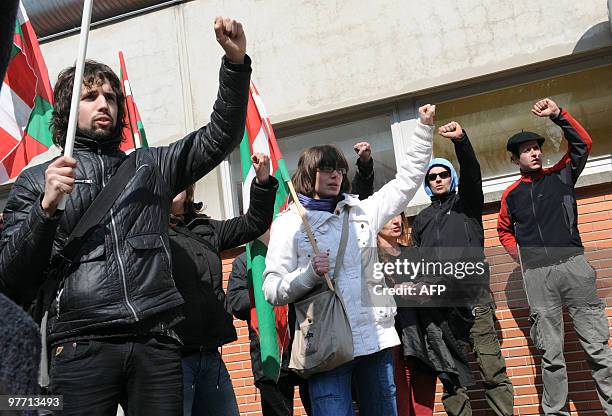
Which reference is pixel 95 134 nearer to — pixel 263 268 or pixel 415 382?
pixel 263 268

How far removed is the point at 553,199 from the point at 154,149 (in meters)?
3.64

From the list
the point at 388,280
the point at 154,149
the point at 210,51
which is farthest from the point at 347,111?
the point at 154,149

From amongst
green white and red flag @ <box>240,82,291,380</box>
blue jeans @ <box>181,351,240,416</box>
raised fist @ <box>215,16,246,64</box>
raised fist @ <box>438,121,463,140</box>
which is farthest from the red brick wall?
raised fist @ <box>215,16,246,64</box>

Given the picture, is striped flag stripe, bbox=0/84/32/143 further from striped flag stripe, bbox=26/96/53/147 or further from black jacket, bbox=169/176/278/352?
black jacket, bbox=169/176/278/352

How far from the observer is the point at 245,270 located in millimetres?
5914

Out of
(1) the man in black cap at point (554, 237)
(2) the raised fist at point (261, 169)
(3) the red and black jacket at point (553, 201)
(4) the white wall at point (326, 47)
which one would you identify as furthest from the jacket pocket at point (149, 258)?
(4) the white wall at point (326, 47)

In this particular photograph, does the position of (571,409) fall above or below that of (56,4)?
below

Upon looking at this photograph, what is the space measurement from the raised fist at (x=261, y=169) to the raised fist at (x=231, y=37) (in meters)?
0.84

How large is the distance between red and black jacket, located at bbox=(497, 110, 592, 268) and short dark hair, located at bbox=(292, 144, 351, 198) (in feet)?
6.17

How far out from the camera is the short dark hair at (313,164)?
15.5 ft

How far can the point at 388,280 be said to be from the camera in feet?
14.7

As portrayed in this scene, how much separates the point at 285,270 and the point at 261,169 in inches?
26.3

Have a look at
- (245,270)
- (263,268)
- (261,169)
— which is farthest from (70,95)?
(245,270)

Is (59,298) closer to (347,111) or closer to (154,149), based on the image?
(154,149)
